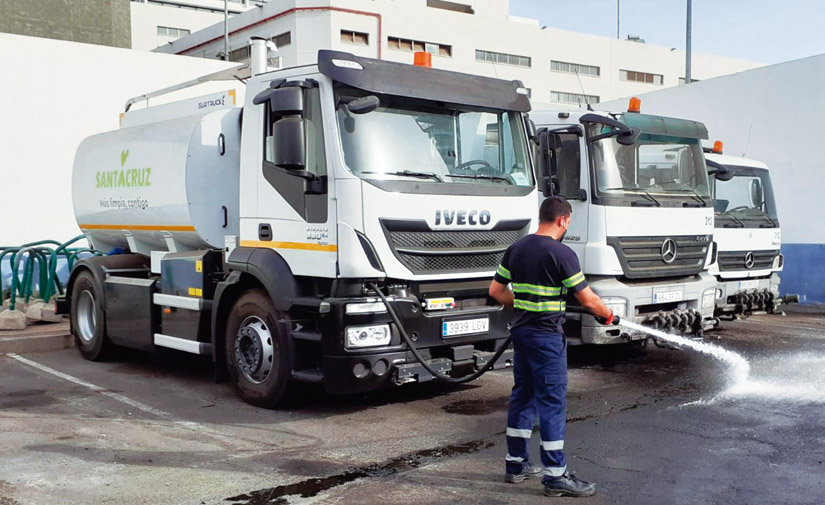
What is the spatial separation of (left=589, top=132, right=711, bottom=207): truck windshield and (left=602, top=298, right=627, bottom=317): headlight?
1.03 meters

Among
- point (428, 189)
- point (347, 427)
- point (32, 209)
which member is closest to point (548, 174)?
point (428, 189)

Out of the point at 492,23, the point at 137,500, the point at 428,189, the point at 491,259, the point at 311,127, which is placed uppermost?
the point at 492,23

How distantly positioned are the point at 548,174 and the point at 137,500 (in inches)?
209

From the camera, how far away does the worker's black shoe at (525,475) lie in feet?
16.8

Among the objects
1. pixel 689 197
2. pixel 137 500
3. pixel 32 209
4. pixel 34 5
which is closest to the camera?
pixel 137 500

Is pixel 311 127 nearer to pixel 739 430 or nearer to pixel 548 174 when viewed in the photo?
pixel 548 174

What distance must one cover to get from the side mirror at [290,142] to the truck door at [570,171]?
121 inches

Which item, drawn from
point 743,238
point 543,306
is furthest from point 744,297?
point 543,306

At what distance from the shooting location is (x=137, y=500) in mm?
4824

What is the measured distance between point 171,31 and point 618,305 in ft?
165

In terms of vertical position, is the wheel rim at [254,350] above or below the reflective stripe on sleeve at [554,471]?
above

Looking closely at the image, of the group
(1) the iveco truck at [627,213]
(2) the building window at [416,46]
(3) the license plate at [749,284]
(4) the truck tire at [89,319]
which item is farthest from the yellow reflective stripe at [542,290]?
(2) the building window at [416,46]

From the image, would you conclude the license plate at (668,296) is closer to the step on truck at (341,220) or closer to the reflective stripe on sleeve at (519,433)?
the step on truck at (341,220)

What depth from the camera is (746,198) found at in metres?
11.6
